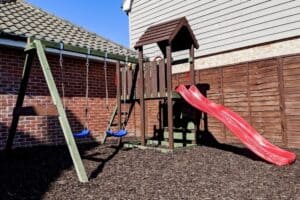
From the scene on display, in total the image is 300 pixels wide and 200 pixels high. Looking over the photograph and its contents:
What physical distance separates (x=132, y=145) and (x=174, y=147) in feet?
3.28

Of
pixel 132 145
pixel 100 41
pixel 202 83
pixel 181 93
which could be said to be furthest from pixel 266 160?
pixel 100 41

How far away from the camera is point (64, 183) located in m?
4.80

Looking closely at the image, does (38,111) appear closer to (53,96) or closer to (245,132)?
(53,96)

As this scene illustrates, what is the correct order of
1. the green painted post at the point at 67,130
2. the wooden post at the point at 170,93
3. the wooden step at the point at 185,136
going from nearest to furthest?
the green painted post at the point at 67,130 < the wooden post at the point at 170,93 < the wooden step at the point at 185,136

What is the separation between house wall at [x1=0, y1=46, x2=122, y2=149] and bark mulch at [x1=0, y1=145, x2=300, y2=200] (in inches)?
48.9

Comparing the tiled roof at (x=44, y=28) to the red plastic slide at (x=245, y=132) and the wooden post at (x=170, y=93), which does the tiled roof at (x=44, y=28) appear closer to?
the wooden post at (x=170, y=93)

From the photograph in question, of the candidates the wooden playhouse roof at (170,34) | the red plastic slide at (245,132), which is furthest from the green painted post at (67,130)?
the red plastic slide at (245,132)

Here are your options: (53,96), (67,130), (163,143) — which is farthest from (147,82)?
(67,130)

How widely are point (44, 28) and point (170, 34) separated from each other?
411 centimetres

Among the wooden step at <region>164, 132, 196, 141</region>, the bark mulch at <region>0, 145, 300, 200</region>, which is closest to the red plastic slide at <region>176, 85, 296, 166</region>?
the bark mulch at <region>0, 145, 300, 200</region>

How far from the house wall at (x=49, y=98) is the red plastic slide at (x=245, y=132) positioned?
10.2 ft

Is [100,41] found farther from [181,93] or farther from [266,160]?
[266,160]

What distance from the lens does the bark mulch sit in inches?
170

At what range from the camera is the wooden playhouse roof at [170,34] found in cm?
734
